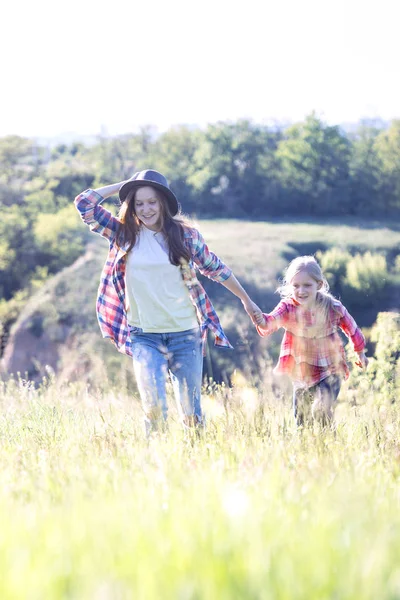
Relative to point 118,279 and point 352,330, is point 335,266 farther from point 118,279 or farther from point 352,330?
point 118,279

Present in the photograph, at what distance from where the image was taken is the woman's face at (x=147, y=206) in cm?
489

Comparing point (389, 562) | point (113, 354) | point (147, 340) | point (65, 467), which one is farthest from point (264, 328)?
point (113, 354)

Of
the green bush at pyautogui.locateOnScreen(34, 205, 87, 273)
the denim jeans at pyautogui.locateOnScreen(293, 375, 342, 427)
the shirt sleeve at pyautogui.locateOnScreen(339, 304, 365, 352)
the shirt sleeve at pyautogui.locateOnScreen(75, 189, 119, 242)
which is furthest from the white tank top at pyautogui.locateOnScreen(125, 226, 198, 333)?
the green bush at pyautogui.locateOnScreen(34, 205, 87, 273)

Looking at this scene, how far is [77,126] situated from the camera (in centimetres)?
14625

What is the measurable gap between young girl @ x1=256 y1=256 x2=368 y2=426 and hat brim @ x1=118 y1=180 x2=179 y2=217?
3.26 ft

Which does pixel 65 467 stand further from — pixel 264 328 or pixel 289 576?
pixel 264 328

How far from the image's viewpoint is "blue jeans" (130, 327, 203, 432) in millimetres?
4480

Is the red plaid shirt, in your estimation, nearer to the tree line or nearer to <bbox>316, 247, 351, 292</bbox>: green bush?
<bbox>316, 247, 351, 292</bbox>: green bush

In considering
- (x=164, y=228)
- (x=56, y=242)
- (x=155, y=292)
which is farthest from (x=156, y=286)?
(x=56, y=242)

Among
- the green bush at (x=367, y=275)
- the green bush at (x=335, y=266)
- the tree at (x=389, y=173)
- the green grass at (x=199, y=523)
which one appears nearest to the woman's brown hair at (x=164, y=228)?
the green grass at (x=199, y=523)

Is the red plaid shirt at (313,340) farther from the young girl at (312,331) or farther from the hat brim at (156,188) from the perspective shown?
the hat brim at (156,188)

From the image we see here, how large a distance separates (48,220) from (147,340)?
49615 millimetres

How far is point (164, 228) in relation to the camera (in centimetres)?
492

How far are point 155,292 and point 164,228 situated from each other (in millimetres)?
501
